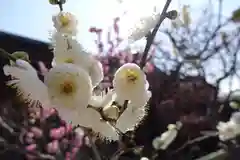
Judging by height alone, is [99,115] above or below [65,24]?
below

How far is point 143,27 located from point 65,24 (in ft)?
0.35

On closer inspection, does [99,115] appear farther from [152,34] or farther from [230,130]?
[230,130]

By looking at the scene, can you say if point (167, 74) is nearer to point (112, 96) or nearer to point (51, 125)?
point (51, 125)

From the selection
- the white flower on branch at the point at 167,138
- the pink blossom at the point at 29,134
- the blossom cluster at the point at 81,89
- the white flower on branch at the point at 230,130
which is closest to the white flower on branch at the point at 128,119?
the blossom cluster at the point at 81,89

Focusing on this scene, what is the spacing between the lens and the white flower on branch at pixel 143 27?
0.59 meters

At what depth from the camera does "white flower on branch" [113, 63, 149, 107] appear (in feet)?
1.63

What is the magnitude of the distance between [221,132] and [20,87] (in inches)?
65.1

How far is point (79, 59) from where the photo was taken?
49cm

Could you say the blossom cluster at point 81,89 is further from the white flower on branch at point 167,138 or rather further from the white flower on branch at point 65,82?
the white flower on branch at point 167,138

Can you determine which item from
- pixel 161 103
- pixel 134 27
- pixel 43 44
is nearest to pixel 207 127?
pixel 161 103

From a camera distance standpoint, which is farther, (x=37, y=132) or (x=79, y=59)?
(x=37, y=132)

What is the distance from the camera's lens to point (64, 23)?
0.57 m

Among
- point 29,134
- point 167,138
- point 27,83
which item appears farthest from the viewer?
point 29,134

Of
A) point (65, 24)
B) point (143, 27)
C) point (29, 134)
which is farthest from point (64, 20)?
point (29, 134)
